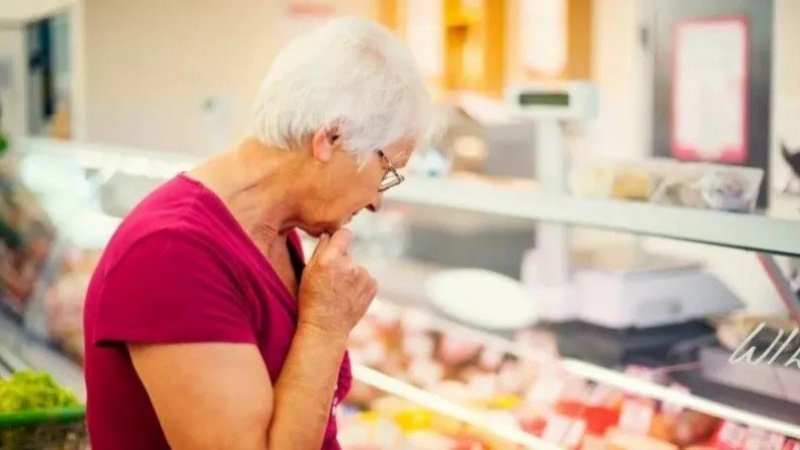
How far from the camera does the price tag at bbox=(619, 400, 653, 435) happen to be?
246cm

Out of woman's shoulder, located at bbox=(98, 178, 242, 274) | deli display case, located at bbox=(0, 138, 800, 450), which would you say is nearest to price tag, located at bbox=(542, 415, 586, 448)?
deli display case, located at bbox=(0, 138, 800, 450)

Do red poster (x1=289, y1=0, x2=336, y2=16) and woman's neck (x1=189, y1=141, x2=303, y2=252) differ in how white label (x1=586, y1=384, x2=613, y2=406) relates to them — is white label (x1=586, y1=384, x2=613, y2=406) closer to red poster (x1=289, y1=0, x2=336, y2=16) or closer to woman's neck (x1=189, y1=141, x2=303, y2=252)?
woman's neck (x1=189, y1=141, x2=303, y2=252)

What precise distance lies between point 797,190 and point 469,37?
3490mm

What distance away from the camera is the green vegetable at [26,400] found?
267 centimetres

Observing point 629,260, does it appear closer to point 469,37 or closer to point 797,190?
point 797,190

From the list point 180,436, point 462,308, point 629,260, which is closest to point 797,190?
point 629,260

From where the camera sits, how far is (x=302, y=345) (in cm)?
174

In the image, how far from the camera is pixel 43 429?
2703 mm

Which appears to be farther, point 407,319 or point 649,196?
point 407,319

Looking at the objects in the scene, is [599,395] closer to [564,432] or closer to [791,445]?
[564,432]

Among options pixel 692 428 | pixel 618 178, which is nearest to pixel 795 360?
pixel 692 428

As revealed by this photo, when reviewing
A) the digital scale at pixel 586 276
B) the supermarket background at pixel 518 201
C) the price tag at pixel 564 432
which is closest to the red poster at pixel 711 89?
the supermarket background at pixel 518 201

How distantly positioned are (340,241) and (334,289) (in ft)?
0.25

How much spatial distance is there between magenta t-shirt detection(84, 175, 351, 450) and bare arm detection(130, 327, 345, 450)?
0.03 metres
